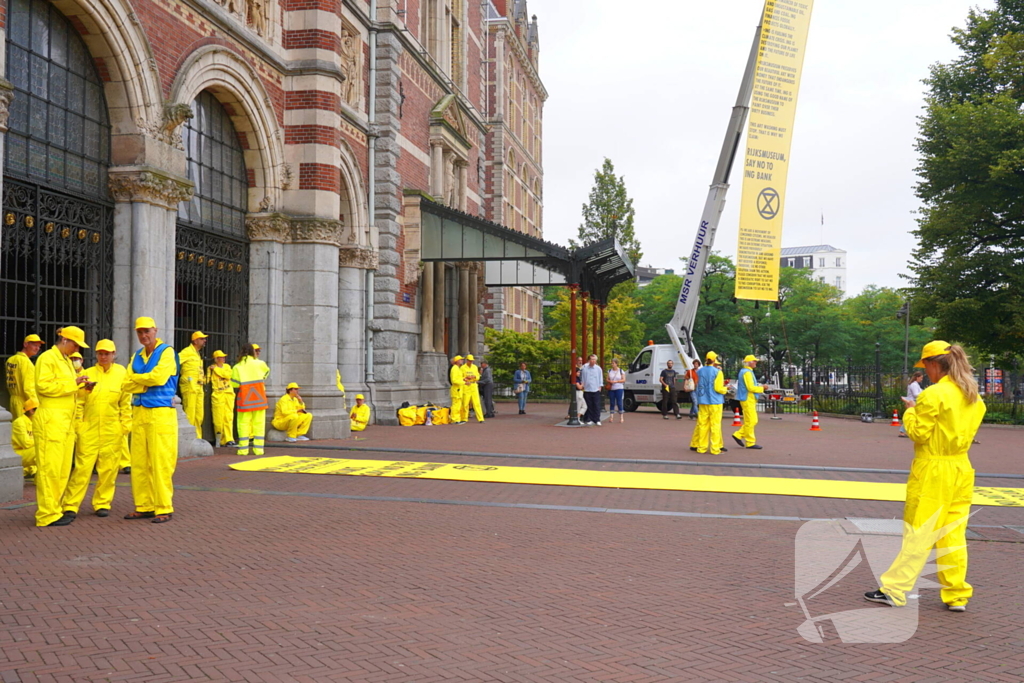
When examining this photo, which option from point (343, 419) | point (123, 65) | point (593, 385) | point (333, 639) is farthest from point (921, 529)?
point (593, 385)

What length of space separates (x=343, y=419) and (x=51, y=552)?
1055 cm

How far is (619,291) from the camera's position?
153ft

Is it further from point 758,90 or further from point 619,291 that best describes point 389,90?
point 619,291

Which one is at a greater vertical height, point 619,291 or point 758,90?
point 758,90

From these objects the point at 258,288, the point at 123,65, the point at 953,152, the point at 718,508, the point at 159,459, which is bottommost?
the point at 718,508

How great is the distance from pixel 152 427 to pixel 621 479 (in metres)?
5.88

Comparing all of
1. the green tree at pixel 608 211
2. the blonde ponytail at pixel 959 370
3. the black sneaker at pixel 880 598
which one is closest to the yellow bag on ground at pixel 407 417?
the black sneaker at pixel 880 598

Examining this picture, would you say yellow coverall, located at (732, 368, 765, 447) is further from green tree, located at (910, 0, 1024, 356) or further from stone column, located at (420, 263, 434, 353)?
green tree, located at (910, 0, 1024, 356)

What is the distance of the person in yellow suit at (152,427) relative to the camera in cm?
802

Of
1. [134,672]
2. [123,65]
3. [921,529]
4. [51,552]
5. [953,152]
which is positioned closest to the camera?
[134,672]

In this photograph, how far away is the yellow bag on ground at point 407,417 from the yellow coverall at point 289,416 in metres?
5.20

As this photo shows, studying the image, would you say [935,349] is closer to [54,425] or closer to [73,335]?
[73,335]

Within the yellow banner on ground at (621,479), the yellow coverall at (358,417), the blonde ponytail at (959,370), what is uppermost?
the blonde ponytail at (959,370)

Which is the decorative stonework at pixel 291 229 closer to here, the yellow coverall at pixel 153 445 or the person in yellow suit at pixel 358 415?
the person in yellow suit at pixel 358 415
